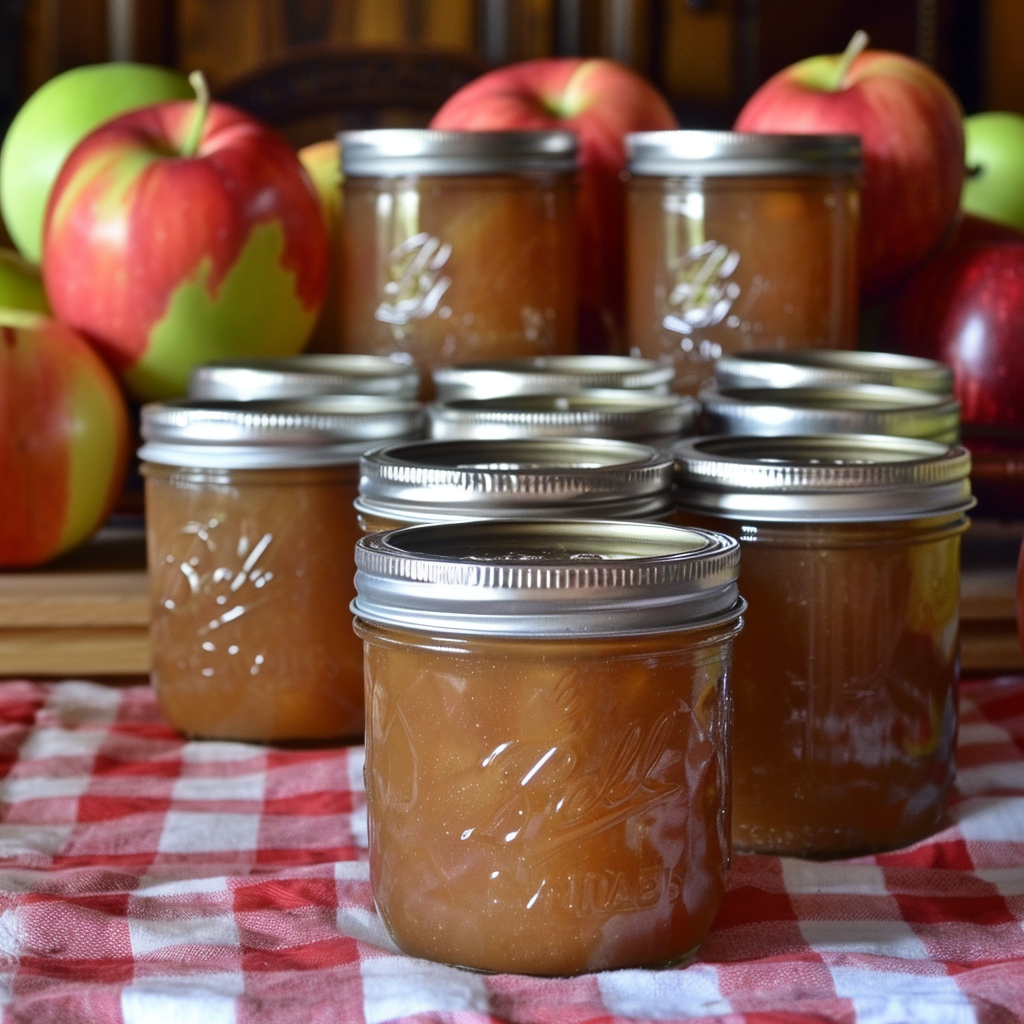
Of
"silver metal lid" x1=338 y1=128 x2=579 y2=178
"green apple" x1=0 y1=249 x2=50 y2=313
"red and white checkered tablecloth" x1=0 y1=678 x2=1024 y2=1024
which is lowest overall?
"red and white checkered tablecloth" x1=0 y1=678 x2=1024 y2=1024

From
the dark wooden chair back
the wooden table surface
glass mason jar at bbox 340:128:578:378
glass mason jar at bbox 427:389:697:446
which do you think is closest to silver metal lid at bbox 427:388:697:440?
glass mason jar at bbox 427:389:697:446

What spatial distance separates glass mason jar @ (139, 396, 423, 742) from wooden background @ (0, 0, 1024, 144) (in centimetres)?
80

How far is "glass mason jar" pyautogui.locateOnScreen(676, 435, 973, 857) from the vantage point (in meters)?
0.68

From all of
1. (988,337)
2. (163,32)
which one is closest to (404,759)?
(988,337)

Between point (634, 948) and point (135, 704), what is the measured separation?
1.48 ft

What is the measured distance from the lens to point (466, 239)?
957 mm

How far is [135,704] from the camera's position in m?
0.93

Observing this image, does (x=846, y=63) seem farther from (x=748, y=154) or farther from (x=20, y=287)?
(x=20, y=287)

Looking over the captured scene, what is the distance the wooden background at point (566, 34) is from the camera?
1534 millimetres

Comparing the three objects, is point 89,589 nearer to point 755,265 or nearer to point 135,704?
point 135,704

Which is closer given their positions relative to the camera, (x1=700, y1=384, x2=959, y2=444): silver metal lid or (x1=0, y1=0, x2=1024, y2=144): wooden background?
(x1=700, y1=384, x2=959, y2=444): silver metal lid

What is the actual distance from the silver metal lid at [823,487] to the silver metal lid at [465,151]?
29 centimetres

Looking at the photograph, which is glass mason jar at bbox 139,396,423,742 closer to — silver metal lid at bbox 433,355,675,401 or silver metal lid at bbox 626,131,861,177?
silver metal lid at bbox 433,355,675,401

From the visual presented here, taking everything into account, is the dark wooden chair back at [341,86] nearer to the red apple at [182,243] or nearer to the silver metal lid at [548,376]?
the red apple at [182,243]
